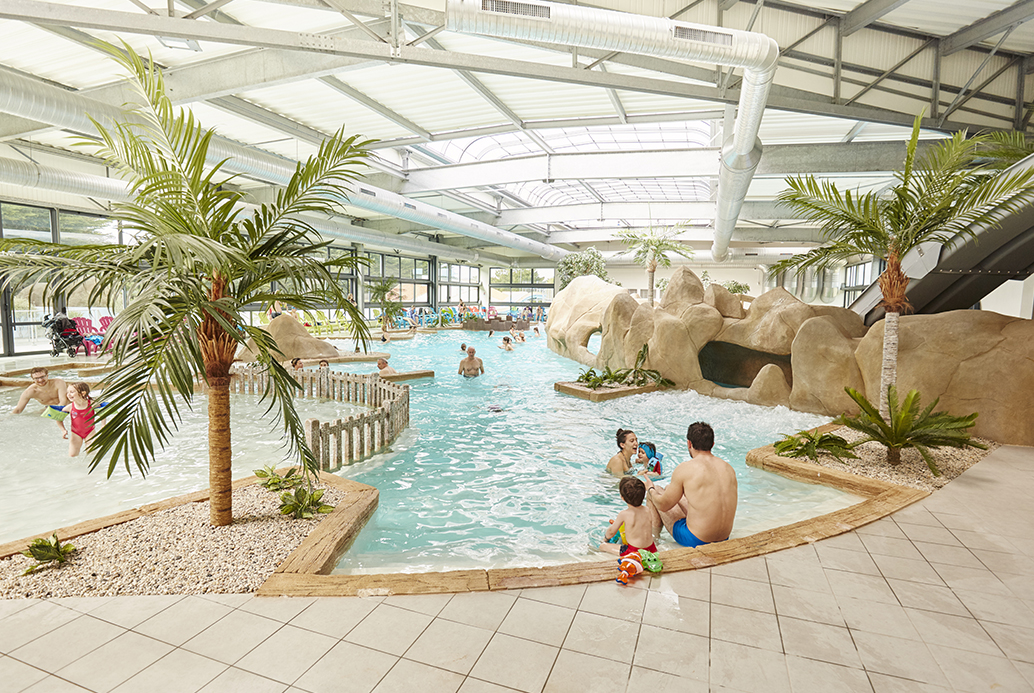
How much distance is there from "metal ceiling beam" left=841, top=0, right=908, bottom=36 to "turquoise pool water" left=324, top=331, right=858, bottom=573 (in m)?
5.31

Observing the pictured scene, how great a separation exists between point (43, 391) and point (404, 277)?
20.8 meters

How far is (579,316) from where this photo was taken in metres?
17.1

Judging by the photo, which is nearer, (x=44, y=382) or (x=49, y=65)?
(x=49, y=65)

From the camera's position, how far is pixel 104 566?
9.83 ft

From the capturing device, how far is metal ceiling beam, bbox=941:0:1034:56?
5691mm

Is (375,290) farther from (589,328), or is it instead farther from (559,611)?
(559,611)

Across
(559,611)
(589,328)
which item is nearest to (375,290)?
(589,328)

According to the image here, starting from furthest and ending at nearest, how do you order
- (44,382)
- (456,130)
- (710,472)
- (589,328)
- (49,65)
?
Result: (589,328) < (456,130) < (44,382) < (49,65) < (710,472)

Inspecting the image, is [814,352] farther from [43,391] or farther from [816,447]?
[43,391]

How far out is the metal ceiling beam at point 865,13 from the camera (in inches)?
229

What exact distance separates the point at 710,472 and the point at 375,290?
66.5 ft

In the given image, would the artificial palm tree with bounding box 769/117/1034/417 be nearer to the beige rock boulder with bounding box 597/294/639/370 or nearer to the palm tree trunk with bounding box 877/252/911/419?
the palm tree trunk with bounding box 877/252/911/419

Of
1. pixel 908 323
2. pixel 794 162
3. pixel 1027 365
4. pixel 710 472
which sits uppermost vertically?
pixel 794 162

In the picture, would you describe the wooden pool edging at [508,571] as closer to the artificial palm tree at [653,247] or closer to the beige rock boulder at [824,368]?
the beige rock boulder at [824,368]
